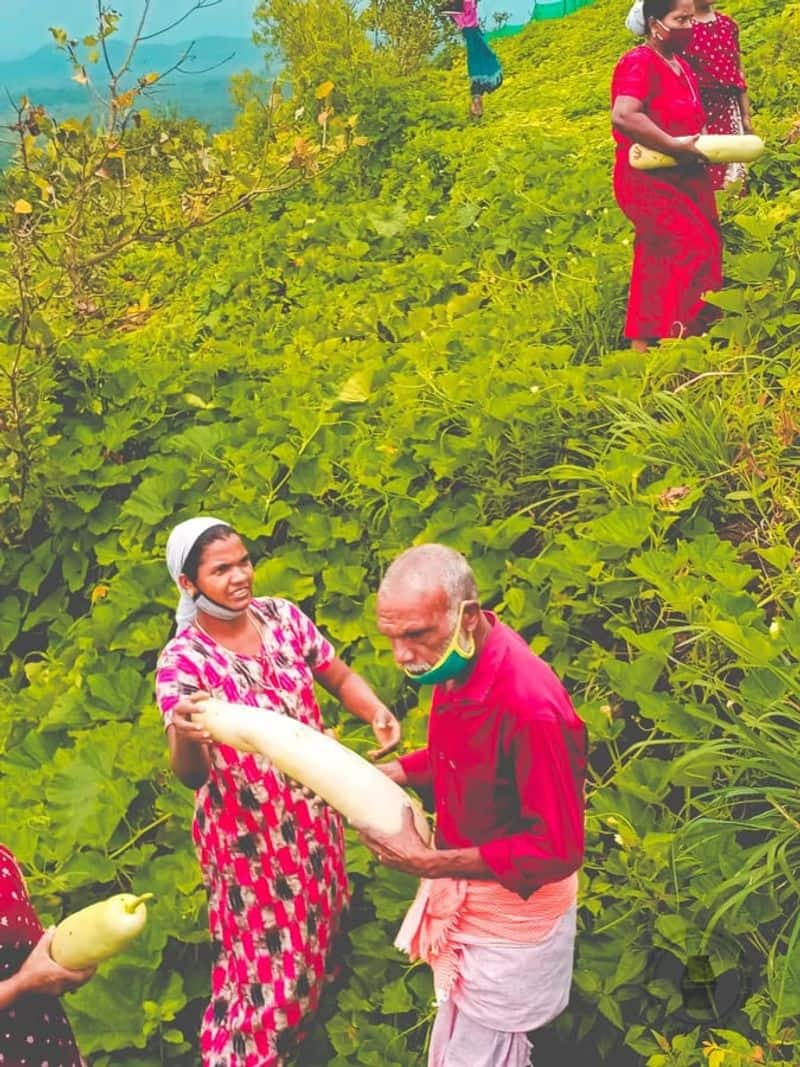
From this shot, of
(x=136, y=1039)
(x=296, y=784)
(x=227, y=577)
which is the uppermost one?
(x=227, y=577)

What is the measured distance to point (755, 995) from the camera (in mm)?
2639

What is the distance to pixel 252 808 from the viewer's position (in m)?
2.81

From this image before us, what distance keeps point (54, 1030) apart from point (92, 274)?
14.3 ft

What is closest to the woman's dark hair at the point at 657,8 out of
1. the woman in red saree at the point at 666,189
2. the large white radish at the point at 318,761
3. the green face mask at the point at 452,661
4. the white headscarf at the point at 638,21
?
the woman in red saree at the point at 666,189

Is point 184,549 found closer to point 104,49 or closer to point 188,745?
point 188,745

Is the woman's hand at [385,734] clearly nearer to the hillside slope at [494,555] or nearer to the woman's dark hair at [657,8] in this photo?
the hillside slope at [494,555]

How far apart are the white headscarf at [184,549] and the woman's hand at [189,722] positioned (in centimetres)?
24

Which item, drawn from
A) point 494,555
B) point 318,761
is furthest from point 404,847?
point 494,555

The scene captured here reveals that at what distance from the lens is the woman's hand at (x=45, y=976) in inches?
83.8

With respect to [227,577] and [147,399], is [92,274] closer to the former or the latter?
[147,399]

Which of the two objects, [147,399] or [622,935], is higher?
[147,399]

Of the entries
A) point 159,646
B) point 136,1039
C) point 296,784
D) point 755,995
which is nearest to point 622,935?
point 755,995

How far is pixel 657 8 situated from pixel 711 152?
0.58 m

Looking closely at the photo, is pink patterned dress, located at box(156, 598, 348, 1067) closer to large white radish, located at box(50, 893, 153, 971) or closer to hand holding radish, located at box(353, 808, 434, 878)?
hand holding radish, located at box(353, 808, 434, 878)
